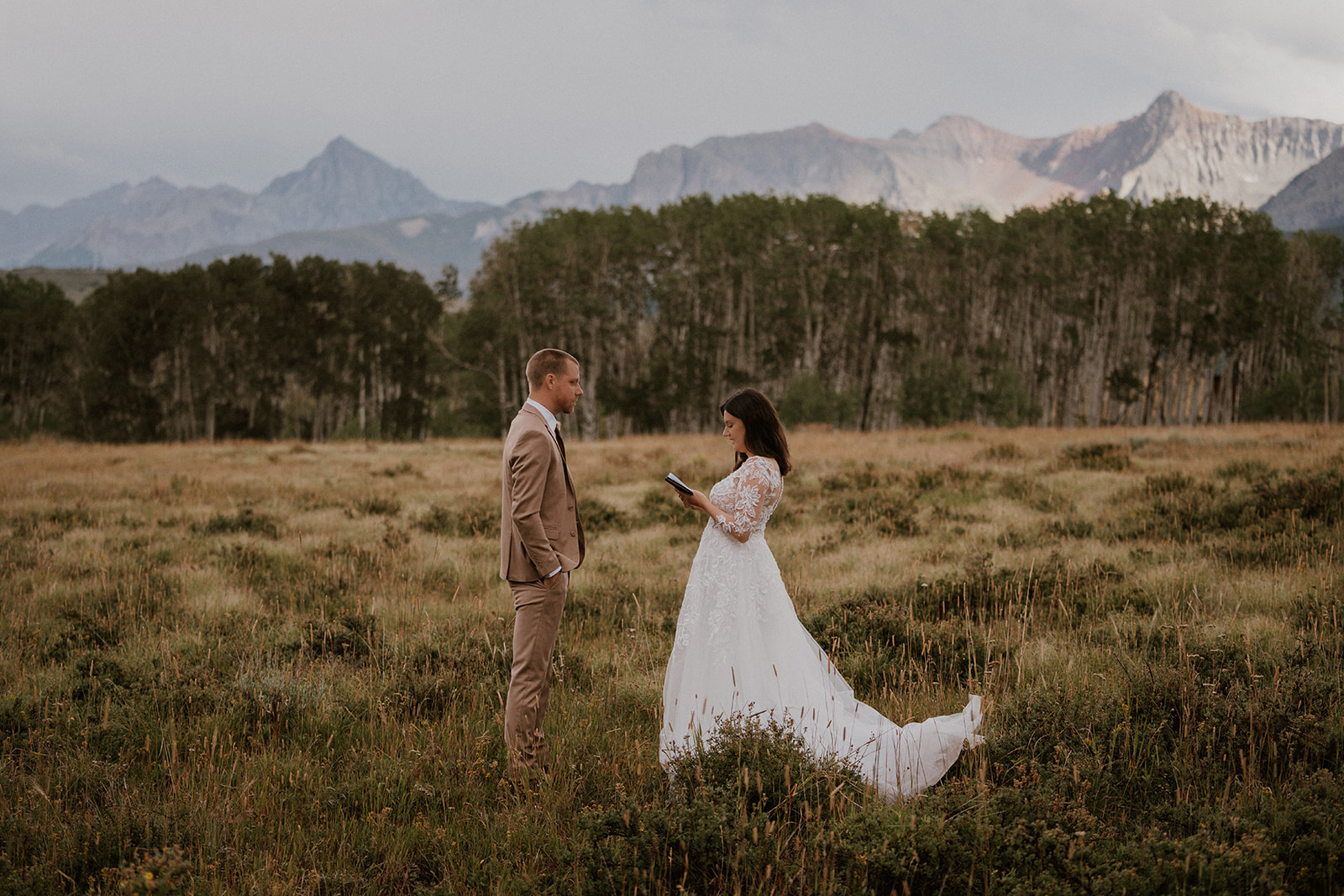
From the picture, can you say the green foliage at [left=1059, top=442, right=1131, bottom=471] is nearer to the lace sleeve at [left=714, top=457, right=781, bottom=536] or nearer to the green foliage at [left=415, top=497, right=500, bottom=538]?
the green foliage at [left=415, top=497, right=500, bottom=538]

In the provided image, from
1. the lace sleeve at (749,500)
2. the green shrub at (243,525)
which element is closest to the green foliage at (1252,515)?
the lace sleeve at (749,500)

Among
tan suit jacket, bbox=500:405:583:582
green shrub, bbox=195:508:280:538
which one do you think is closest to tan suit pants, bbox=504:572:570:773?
tan suit jacket, bbox=500:405:583:582

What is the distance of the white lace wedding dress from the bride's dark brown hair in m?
0.17

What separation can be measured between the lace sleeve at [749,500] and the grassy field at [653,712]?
1.16m

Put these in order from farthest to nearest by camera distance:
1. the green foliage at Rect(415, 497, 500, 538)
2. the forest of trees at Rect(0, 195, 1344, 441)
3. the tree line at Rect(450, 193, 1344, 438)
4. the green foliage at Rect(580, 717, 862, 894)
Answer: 1. the forest of trees at Rect(0, 195, 1344, 441)
2. the tree line at Rect(450, 193, 1344, 438)
3. the green foliage at Rect(415, 497, 500, 538)
4. the green foliage at Rect(580, 717, 862, 894)

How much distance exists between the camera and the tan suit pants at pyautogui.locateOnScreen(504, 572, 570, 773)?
4.26 meters

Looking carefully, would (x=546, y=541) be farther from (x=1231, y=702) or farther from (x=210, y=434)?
(x=210, y=434)

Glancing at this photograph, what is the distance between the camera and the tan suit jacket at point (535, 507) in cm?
415

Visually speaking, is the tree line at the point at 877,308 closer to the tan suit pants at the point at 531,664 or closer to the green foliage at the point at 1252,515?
the green foliage at the point at 1252,515

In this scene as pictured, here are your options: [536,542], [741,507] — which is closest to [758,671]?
[741,507]

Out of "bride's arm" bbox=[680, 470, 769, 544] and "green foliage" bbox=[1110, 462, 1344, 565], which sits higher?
"bride's arm" bbox=[680, 470, 769, 544]

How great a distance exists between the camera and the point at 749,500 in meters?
4.44

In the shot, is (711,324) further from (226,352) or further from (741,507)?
(741,507)

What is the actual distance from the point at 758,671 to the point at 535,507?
5.16ft
